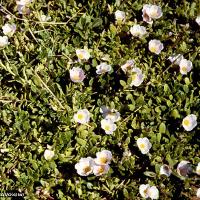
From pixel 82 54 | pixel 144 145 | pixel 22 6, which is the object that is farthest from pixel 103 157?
pixel 22 6

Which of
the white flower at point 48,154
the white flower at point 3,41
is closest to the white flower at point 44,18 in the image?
the white flower at point 3,41

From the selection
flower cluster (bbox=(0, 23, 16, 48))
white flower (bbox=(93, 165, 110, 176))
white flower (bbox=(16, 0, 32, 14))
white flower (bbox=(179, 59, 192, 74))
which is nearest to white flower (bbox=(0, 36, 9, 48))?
flower cluster (bbox=(0, 23, 16, 48))

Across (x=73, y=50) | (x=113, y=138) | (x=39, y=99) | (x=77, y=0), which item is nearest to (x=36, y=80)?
(x=39, y=99)

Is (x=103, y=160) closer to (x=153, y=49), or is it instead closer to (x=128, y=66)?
(x=128, y=66)

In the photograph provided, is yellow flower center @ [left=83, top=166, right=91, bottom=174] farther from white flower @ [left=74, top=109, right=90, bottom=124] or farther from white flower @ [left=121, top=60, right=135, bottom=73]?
white flower @ [left=121, top=60, right=135, bottom=73]

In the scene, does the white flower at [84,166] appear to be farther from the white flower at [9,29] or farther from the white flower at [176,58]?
the white flower at [9,29]

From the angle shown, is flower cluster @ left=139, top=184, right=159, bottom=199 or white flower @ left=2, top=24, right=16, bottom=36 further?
white flower @ left=2, top=24, right=16, bottom=36
